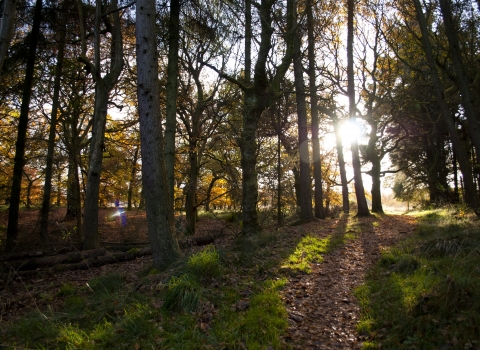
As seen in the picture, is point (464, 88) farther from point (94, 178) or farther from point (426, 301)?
point (94, 178)

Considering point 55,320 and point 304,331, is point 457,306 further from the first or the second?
point 55,320

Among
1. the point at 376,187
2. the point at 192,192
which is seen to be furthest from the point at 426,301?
the point at 376,187

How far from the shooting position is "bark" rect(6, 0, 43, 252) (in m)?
10.7

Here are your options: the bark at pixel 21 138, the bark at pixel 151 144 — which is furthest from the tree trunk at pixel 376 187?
the bark at pixel 21 138

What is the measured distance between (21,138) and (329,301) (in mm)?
11751

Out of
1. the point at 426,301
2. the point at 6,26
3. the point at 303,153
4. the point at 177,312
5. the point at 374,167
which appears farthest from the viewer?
the point at 374,167

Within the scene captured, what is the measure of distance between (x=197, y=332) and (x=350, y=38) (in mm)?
15331

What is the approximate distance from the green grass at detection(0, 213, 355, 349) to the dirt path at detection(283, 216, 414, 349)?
8.7 inches

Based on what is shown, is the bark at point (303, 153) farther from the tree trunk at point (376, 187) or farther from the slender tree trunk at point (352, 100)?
the tree trunk at point (376, 187)

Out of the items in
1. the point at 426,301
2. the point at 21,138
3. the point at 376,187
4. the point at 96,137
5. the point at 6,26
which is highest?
the point at 6,26

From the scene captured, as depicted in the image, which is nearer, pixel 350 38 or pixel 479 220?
pixel 479 220

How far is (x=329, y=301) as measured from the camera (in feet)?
15.4

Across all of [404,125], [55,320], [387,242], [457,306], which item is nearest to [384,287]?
[457,306]

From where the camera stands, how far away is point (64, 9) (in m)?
11.8
